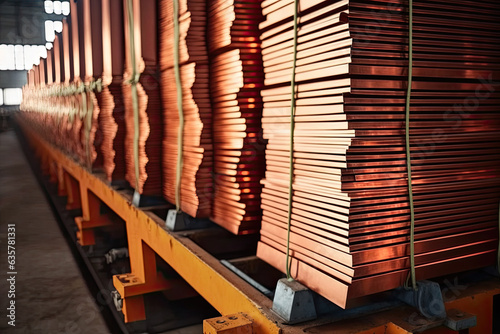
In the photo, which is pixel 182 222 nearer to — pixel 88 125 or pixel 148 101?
pixel 148 101

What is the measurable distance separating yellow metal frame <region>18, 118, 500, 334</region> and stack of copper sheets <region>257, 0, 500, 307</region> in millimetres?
96

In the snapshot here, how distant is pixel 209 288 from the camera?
6.72 feet

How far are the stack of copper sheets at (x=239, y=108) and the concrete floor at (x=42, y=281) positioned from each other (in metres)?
2.16

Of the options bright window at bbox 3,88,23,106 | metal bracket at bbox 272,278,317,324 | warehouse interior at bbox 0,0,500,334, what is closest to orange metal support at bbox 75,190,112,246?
warehouse interior at bbox 0,0,500,334

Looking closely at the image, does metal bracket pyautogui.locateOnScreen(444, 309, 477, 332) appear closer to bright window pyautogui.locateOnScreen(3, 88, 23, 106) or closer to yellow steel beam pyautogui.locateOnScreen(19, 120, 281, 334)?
yellow steel beam pyautogui.locateOnScreen(19, 120, 281, 334)

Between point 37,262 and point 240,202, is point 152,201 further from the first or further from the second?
point 37,262

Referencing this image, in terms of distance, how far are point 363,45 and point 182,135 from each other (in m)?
1.53

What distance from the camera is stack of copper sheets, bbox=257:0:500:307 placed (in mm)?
1386

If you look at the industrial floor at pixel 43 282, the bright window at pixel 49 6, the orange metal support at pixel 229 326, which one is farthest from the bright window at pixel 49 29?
the orange metal support at pixel 229 326

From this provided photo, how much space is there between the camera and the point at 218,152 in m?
2.46

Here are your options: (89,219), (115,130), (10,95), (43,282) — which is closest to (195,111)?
(115,130)

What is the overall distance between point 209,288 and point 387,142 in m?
1.04

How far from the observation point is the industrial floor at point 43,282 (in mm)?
Result: 3889

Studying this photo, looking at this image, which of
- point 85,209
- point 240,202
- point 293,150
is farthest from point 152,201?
point 85,209
